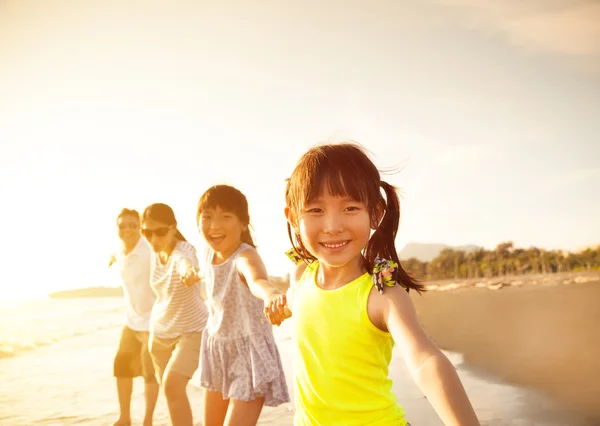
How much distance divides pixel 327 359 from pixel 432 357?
0.52m

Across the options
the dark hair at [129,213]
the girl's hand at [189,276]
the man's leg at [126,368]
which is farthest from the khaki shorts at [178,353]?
the dark hair at [129,213]

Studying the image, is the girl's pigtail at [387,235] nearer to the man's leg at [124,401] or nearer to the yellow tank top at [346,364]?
the yellow tank top at [346,364]

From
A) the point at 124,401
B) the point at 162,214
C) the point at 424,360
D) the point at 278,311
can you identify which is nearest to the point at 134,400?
the point at 124,401

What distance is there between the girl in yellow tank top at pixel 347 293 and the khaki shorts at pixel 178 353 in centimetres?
274

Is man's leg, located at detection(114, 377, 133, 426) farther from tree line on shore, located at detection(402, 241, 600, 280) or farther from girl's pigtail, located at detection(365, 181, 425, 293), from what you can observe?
tree line on shore, located at detection(402, 241, 600, 280)

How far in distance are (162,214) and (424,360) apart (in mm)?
4381

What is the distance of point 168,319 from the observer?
521 cm

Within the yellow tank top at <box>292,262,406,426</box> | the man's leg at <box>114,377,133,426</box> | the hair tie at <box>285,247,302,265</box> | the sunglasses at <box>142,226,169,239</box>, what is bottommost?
the man's leg at <box>114,377,133,426</box>

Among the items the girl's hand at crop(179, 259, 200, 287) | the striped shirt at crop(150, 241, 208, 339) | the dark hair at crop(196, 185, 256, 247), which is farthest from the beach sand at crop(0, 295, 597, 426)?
the dark hair at crop(196, 185, 256, 247)

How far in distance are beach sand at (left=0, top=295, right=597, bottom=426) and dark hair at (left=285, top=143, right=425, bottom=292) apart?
3.92 metres

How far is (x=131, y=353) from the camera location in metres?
6.37

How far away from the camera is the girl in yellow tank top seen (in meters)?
1.97

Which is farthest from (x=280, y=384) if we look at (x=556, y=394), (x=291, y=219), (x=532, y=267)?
(x=532, y=267)

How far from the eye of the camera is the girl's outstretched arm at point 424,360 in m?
1.51
